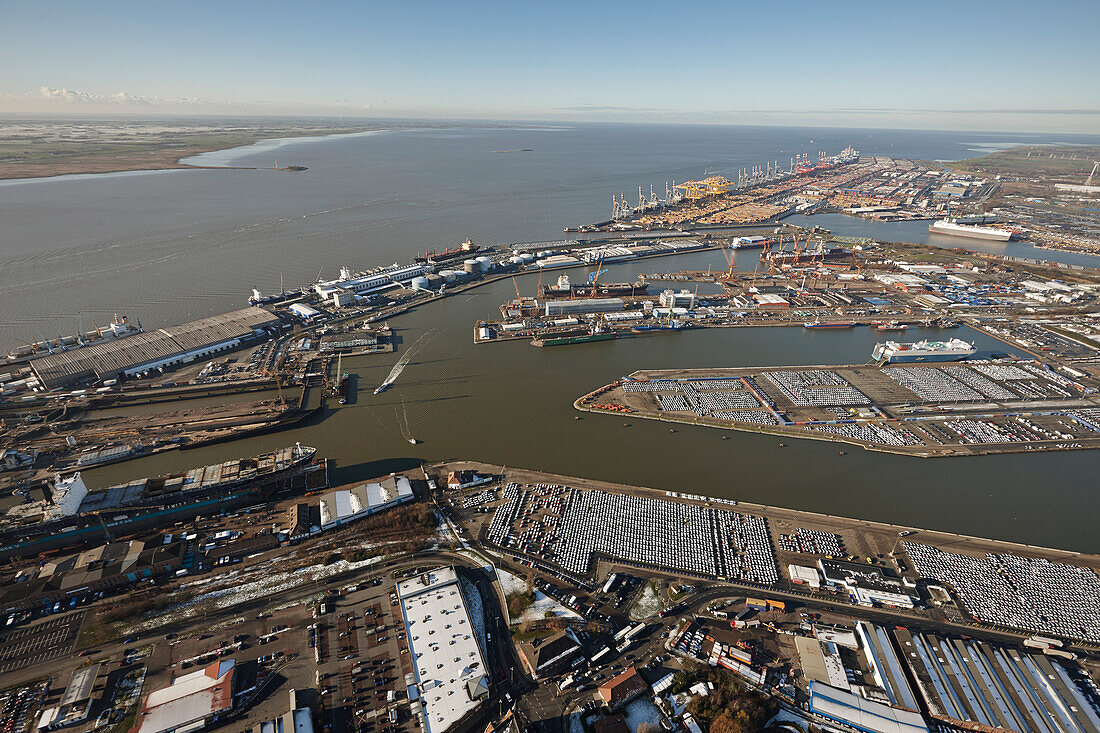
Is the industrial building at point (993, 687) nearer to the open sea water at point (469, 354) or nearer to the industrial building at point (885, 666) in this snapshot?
the industrial building at point (885, 666)

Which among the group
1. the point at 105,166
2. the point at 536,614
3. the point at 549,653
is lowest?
the point at 536,614

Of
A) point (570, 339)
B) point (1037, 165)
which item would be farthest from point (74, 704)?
point (1037, 165)

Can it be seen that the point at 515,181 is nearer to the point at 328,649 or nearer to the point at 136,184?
the point at 136,184

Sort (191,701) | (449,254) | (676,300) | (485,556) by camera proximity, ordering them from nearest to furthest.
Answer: (191,701)
(485,556)
(676,300)
(449,254)

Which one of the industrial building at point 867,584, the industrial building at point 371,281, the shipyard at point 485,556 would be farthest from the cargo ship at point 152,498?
the industrial building at point 371,281

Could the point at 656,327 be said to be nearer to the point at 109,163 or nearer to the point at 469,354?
the point at 469,354

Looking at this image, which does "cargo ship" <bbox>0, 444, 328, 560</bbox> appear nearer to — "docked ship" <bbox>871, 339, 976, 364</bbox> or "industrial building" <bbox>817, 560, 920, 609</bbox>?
"industrial building" <bbox>817, 560, 920, 609</bbox>

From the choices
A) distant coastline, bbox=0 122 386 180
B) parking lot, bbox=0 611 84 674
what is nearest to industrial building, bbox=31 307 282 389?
parking lot, bbox=0 611 84 674
